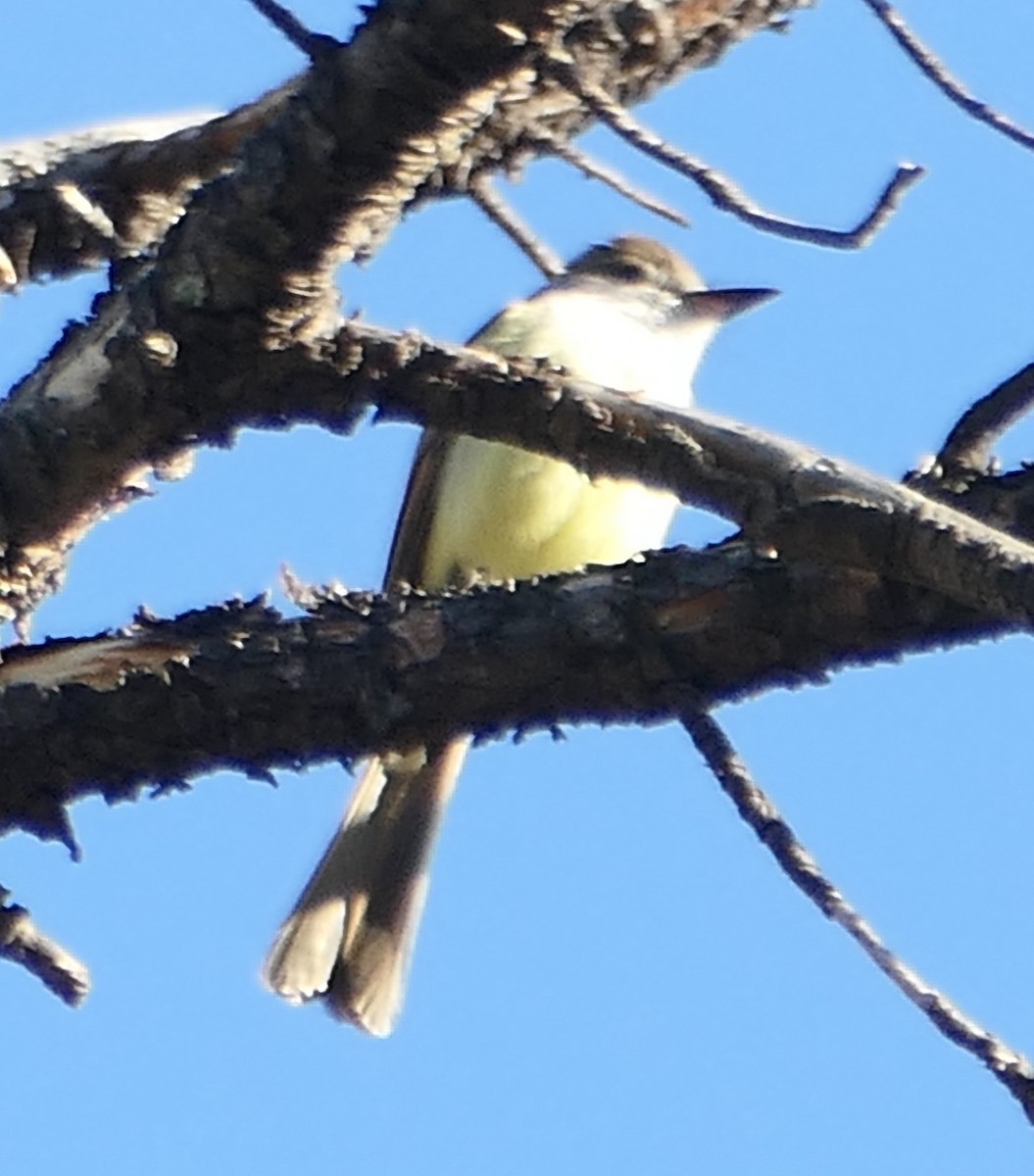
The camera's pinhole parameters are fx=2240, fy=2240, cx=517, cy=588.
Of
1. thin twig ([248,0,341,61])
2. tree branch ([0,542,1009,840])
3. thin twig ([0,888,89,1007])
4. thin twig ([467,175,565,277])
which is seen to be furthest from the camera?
thin twig ([467,175,565,277])

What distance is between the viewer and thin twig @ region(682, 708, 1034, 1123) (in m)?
1.97

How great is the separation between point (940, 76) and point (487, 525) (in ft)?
7.72

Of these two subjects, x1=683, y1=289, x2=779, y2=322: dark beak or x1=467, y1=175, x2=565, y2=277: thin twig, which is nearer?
x1=467, y1=175, x2=565, y2=277: thin twig

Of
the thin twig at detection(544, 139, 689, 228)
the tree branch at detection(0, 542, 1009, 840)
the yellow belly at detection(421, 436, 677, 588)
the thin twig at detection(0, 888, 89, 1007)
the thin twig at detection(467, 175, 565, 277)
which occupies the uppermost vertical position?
the yellow belly at detection(421, 436, 677, 588)

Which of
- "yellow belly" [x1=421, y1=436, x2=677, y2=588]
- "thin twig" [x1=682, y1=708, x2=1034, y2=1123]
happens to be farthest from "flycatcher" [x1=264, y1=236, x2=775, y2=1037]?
"thin twig" [x1=682, y1=708, x2=1034, y2=1123]

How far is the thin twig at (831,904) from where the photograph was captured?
1.97 meters

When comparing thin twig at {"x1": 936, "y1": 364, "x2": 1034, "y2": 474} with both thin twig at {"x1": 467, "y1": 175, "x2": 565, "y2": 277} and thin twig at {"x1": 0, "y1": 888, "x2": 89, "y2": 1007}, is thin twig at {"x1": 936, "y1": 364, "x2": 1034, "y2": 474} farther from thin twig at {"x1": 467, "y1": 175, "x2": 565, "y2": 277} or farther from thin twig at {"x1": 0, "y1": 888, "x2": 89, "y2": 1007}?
thin twig at {"x1": 467, "y1": 175, "x2": 565, "y2": 277}

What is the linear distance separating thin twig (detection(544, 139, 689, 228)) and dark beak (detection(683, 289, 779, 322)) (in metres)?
2.64

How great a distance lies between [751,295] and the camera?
586cm

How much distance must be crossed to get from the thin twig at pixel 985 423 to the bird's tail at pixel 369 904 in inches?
58.6

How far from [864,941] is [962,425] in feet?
1.61

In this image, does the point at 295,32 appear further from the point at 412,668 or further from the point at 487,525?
the point at 487,525

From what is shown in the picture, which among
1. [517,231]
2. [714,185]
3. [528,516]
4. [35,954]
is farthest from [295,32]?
[528,516]

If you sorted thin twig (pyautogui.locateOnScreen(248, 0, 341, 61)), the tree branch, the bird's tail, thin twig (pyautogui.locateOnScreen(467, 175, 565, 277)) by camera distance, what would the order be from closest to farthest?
thin twig (pyautogui.locateOnScreen(248, 0, 341, 61)), the tree branch, thin twig (pyautogui.locateOnScreen(467, 175, 565, 277)), the bird's tail
